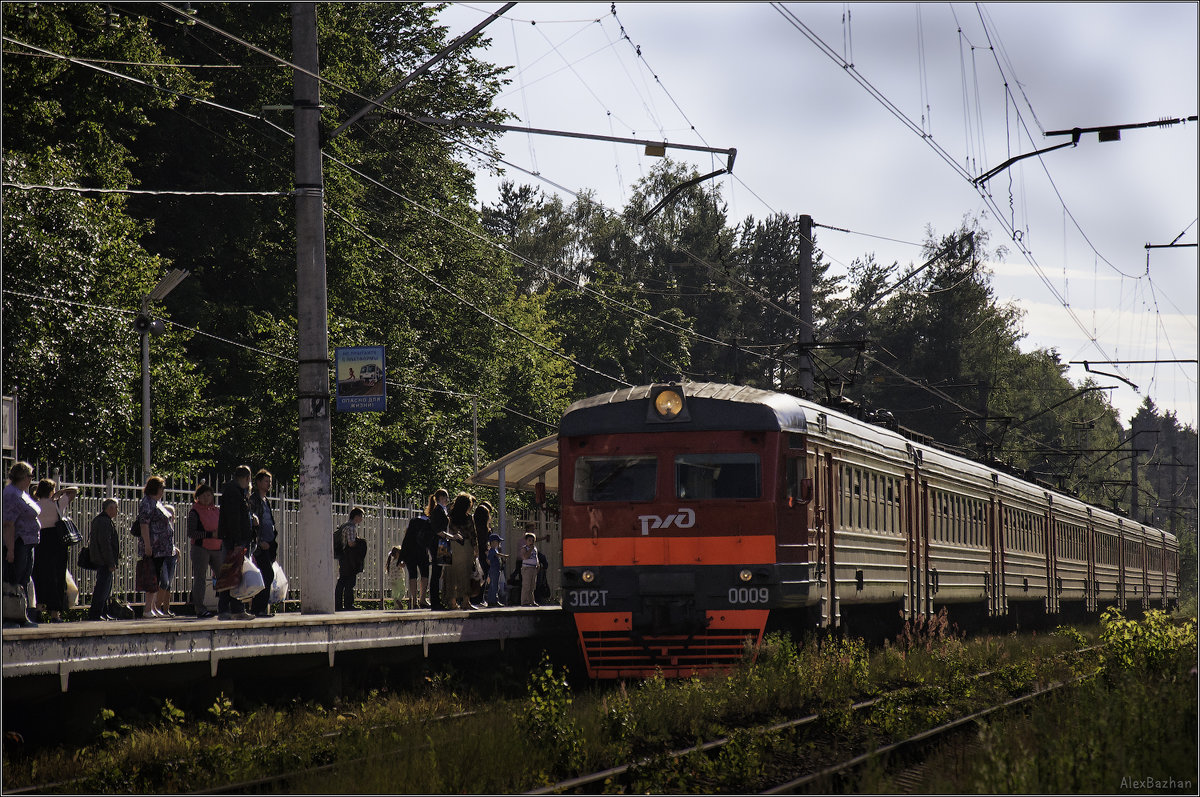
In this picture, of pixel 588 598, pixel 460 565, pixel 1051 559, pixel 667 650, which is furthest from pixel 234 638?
pixel 1051 559

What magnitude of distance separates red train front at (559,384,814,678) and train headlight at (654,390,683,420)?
0.01 meters

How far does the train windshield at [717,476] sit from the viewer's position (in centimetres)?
1516

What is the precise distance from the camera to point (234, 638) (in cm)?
1190

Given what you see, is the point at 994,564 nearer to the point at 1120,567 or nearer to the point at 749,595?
the point at 749,595

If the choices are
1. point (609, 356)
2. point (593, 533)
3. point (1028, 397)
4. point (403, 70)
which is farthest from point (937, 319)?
point (593, 533)

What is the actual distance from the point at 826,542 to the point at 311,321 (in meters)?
6.20

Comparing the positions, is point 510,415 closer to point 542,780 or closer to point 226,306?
point 226,306

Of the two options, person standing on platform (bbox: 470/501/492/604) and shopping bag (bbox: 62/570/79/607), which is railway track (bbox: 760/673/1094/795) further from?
shopping bag (bbox: 62/570/79/607)

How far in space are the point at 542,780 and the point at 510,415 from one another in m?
43.1

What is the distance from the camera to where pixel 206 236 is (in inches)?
1373

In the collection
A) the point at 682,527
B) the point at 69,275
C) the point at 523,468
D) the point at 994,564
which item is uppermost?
the point at 69,275

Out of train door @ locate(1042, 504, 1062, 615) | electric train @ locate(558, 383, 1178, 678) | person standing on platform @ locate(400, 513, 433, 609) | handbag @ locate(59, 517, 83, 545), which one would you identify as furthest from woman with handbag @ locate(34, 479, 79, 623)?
train door @ locate(1042, 504, 1062, 615)

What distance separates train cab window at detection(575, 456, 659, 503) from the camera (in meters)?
15.4

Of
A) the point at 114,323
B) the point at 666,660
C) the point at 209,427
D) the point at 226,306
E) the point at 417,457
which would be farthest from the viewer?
the point at 417,457
